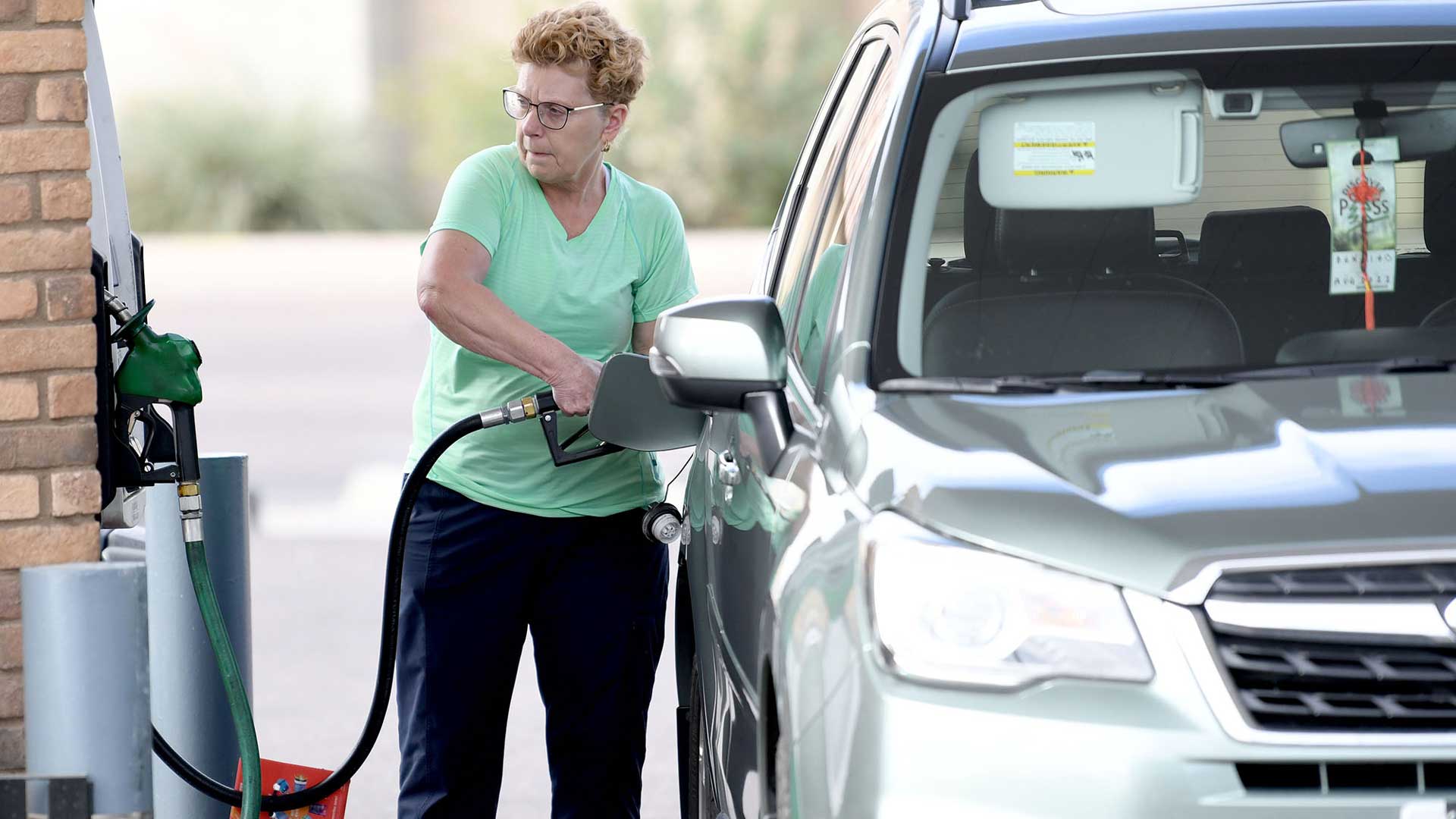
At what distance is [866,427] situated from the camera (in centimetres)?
258

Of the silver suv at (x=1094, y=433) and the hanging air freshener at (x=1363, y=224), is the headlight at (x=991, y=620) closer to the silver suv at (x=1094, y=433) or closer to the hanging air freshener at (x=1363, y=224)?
the silver suv at (x=1094, y=433)

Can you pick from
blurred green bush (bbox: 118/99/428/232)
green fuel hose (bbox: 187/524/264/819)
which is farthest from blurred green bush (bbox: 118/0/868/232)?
green fuel hose (bbox: 187/524/264/819)

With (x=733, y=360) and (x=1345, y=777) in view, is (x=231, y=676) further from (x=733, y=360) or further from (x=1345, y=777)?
(x=1345, y=777)

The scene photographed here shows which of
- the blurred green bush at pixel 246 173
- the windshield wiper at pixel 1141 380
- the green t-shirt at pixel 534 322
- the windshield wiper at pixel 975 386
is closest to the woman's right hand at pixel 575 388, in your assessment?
the green t-shirt at pixel 534 322

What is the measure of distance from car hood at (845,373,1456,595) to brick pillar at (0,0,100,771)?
1655 millimetres

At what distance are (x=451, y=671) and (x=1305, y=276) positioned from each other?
1955 millimetres

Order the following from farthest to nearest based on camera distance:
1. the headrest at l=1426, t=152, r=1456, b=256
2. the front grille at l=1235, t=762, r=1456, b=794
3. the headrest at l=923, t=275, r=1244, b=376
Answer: the headrest at l=1426, t=152, r=1456, b=256 → the headrest at l=923, t=275, r=1244, b=376 → the front grille at l=1235, t=762, r=1456, b=794

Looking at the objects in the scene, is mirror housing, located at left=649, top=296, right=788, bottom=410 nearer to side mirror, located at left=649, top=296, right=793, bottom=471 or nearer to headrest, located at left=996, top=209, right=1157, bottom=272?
side mirror, located at left=649, top=296, right=793, bottom=471

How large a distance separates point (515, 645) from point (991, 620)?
2.09m

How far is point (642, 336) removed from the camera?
427 centimetres

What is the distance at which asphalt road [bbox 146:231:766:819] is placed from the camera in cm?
611

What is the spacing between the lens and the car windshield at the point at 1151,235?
3.01m

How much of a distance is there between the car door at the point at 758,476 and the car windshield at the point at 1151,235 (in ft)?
0.64

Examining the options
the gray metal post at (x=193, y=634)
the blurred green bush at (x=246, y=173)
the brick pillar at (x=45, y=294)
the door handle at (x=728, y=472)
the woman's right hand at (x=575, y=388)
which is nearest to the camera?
the door handle at (x=728, y=472)
